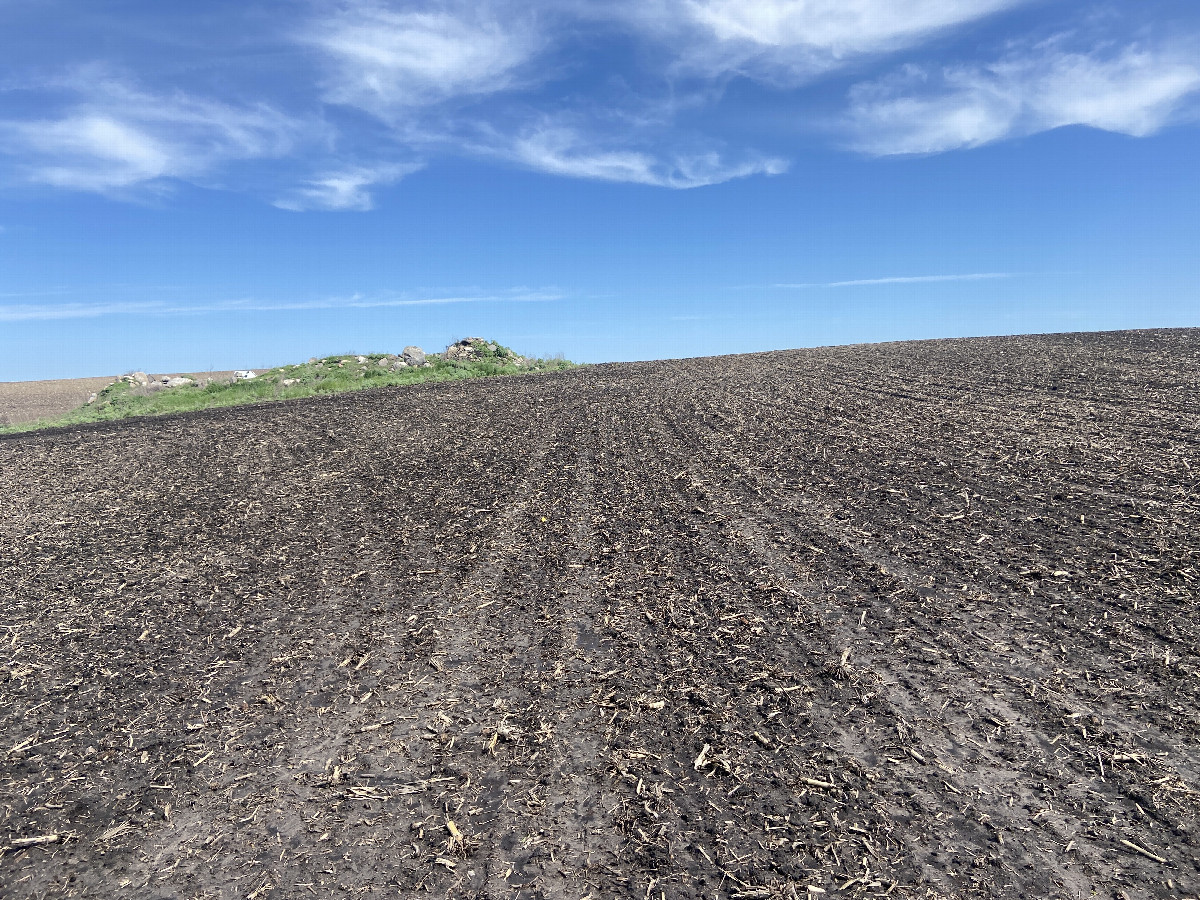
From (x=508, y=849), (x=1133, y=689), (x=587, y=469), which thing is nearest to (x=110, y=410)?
(x=587, y=469)

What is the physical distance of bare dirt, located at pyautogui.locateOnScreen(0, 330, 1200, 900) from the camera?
328 cm

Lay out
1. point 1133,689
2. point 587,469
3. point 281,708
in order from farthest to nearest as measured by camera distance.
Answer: point 587,469, point 281,708, point 1133,689

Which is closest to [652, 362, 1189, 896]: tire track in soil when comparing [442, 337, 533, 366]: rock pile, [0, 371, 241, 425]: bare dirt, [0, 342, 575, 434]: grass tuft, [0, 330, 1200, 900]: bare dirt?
[0, 330, 1200, 900]: bare dirt

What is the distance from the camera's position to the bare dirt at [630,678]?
129 inches

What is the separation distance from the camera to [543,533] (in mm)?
7684

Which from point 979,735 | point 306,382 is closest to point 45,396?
point 306,382

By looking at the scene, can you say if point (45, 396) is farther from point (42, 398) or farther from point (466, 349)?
point (466, 349)

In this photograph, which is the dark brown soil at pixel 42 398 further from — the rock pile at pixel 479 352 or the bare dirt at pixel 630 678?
the bare dirt at pixel 630 678

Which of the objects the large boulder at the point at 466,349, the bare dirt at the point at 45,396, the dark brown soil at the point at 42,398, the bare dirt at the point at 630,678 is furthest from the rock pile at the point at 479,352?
the bare dirt at the point at 630,678

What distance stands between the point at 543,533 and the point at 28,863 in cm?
491

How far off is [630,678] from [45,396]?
151 feet

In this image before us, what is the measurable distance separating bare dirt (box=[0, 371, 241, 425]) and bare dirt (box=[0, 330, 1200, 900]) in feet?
81.9

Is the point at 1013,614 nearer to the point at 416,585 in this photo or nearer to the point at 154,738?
the point at 416,585

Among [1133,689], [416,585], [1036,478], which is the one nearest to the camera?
[1133,689]
